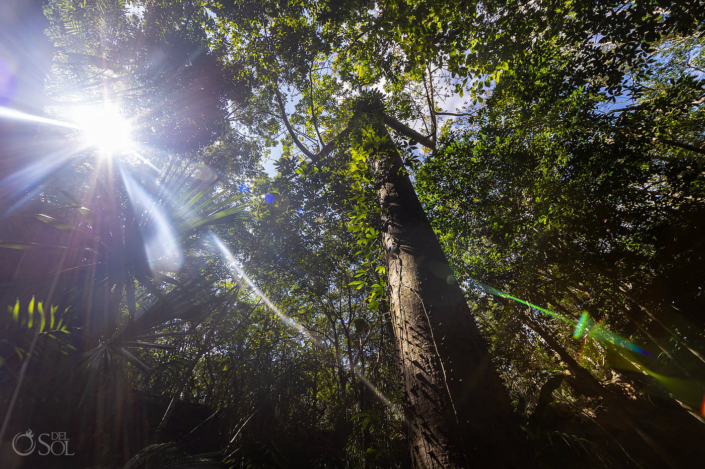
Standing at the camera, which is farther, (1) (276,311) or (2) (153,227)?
(1) (276,311)

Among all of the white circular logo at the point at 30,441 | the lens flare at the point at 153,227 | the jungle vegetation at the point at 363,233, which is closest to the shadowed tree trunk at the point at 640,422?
the jungle vegetation at the point at 363,233

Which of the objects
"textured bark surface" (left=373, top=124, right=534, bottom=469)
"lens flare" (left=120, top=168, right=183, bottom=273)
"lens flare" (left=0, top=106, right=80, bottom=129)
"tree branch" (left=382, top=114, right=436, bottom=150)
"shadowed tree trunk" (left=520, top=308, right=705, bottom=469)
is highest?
"lens flare" (left=0, top=106, right=80, bottom=129)

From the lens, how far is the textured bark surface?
96cm

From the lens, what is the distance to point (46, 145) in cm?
431

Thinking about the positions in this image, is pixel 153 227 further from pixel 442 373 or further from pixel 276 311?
pixel 276 311

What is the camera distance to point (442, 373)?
117 centimetres

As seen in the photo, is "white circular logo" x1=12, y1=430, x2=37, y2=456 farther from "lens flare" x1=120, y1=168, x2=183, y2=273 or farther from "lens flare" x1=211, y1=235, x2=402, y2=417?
"lens flare" x1=211, y1=235, x2=402, y2=417

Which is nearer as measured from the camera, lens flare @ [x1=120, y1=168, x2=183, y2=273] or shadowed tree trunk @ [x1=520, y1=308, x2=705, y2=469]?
lens flare @ [x1=120, y1=168, x2=183, y2=273]

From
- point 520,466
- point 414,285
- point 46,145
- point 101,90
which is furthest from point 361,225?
point 101,90

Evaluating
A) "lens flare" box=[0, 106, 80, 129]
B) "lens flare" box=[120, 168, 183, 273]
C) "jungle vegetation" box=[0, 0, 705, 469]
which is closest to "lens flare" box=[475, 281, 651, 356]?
"jungle vegetation" box=[0, 0, 705, 469]

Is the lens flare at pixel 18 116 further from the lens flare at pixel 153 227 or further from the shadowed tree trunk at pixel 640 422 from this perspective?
the shadowed tree trunk at pixel 640 422

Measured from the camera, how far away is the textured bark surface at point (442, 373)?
963mm

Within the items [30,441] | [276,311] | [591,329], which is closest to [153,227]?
[30,441]

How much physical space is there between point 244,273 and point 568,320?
27.0ft
